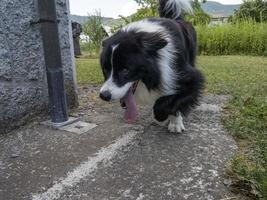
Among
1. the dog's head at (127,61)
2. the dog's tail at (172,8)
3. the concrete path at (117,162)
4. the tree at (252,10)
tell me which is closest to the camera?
the concrete path at (117,162)

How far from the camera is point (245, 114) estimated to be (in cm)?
292

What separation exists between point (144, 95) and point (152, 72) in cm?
29

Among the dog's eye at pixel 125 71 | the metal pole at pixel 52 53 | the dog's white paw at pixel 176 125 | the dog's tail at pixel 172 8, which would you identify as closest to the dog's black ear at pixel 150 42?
the dog's eye at pixel 125 71

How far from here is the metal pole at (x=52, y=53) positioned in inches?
101

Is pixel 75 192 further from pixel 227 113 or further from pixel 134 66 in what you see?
pixel 227 113

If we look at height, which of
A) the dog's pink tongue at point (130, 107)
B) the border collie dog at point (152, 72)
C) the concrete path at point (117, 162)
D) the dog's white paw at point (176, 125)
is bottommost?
the concrete path at point (117, 162)

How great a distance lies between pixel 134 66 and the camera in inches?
89.8

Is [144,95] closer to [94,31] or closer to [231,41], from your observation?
[231,41]

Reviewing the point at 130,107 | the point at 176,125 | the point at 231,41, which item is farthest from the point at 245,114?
the point at 231,41

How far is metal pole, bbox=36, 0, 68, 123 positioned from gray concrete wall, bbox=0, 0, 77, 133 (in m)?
0.10

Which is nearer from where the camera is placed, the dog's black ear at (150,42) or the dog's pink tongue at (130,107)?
the dog's black ear at (150,42)

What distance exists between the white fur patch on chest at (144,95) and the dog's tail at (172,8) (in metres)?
1.20

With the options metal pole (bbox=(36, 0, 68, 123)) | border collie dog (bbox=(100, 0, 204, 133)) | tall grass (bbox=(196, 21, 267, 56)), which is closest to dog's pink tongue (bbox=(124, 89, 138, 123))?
border collie dog (bbox=(100, 0, 204, 133))

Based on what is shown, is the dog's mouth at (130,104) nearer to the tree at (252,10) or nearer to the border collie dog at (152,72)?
the border collie dog at (152,72)
